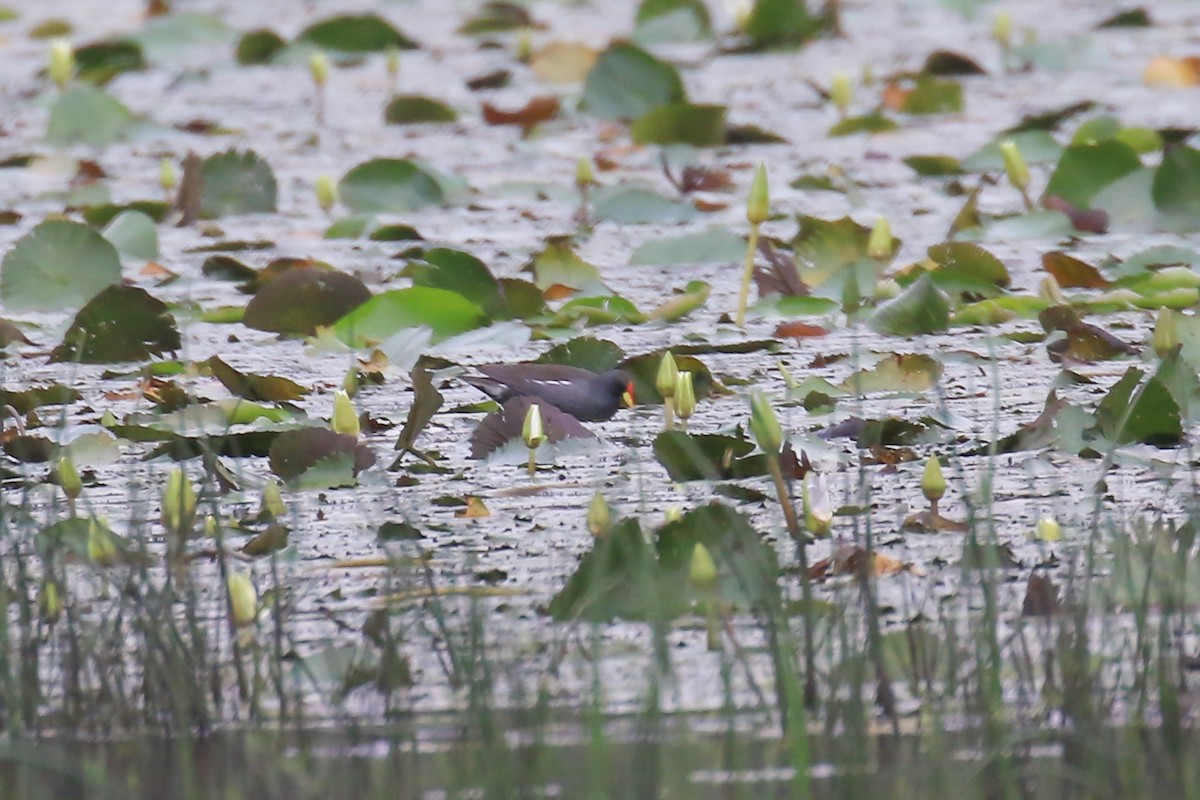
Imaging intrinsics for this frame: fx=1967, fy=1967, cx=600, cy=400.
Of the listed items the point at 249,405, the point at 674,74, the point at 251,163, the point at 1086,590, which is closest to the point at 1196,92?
the point at 674,74

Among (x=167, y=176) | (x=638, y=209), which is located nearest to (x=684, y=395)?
(x=638, y=209)

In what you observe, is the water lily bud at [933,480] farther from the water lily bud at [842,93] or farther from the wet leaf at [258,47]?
the wet leaf at [258,47]

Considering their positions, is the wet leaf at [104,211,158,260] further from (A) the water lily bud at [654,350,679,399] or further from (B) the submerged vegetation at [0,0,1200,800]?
(A) the water lily bud at [654,350,679,399]

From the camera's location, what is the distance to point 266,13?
21.1 feet

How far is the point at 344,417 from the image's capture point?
221 centimetres

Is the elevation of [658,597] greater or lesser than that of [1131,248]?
lesser

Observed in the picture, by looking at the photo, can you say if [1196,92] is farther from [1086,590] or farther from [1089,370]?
[1086,590]

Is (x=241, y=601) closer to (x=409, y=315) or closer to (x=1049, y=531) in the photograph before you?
(x=1049, y=531)

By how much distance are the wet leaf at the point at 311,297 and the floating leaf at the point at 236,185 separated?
917 millimetres

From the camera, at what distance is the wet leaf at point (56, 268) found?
2.97 m

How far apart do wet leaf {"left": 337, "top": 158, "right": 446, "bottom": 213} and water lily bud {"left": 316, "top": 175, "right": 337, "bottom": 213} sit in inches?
0.8

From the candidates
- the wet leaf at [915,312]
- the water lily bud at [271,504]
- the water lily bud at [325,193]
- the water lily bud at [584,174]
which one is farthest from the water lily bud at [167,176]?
the water lily bud at [271,504]

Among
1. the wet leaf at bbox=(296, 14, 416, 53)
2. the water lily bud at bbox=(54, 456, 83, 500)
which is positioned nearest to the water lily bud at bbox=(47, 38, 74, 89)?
the wet leaf at bbox=(296, 14, 416, 53)

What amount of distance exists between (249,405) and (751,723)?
1.06 meters
